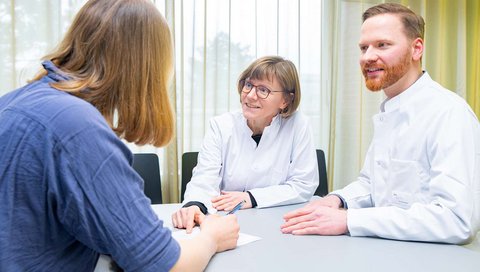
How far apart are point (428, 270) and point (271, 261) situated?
0.36m

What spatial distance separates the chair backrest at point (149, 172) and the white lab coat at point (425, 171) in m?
1.27

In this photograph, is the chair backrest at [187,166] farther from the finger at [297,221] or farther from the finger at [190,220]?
the finger at [297,221]

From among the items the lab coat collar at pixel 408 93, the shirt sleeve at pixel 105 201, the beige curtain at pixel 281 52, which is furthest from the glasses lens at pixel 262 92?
the shirt sleeve at pixel 105 201

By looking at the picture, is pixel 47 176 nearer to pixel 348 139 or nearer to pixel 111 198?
pixel 111 198

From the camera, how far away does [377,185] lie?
1.30m

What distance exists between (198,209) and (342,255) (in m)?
0.51

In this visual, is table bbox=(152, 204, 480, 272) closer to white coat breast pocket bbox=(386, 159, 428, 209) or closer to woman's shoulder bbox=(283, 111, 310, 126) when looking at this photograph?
white coat breast pocket bbox=(386, 159, 428, 209)

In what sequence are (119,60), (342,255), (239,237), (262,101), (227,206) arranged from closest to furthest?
(119,60) → (342,255) → (239,237) → (227,206) → (262,101)

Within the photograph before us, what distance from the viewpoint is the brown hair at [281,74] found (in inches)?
68.8

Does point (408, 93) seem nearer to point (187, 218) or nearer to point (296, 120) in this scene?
point (296, 120)

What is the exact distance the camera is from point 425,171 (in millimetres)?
1131

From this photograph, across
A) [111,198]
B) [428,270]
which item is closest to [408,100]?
[428,270]

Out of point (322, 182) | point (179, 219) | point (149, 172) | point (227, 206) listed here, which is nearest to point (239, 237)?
point (179, 219)

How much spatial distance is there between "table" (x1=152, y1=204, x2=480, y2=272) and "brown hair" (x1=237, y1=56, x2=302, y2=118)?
34.4 inches
